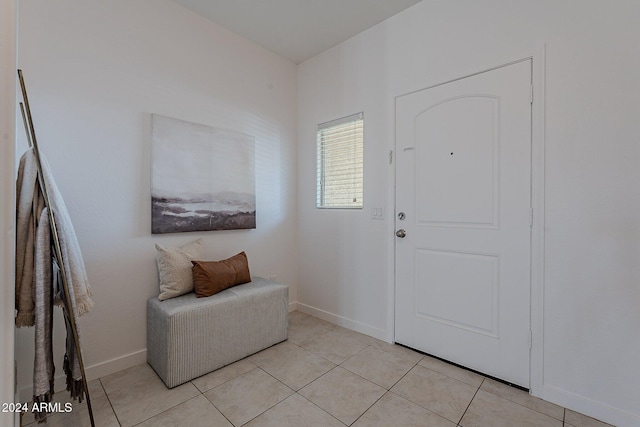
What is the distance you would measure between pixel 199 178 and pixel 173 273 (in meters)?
0.81

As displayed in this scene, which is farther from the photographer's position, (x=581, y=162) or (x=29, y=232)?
(x=581, y=162)

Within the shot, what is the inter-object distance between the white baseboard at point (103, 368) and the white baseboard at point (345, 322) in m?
1.57

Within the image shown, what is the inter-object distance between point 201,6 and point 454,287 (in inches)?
119

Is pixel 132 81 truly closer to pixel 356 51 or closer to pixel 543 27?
pixel 356 51

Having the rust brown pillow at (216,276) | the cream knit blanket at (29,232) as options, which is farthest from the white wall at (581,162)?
the cream knit blanket at (29,232)

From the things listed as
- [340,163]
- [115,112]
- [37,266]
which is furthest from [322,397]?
[115,112]

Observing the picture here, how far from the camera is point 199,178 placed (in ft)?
7.97

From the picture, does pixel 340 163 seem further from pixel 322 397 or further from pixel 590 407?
pixel 590 407

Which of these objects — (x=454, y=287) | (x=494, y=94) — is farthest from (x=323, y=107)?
A: (x=454, y=287)

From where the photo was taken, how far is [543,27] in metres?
1.75

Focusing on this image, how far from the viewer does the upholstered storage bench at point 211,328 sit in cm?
188

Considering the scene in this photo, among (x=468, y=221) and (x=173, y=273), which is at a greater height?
(x=468, y=221)

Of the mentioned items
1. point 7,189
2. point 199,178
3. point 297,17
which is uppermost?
point 297,17

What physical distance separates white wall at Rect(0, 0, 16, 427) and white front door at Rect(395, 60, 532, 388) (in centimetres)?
225
